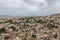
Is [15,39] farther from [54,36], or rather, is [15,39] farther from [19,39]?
[54,36]

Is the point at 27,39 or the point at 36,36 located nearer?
the point at 27,39

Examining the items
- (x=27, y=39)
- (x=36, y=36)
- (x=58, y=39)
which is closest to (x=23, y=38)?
(x=27, y=39)

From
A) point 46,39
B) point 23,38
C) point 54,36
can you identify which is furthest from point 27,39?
point 54,36

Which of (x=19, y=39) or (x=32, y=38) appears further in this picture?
(x=32, y=38)

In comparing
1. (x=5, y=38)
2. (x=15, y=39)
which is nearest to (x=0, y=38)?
(x=5, y=38)

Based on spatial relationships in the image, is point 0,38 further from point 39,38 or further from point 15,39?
point 39,38

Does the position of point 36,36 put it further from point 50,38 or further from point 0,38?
point 0,38
